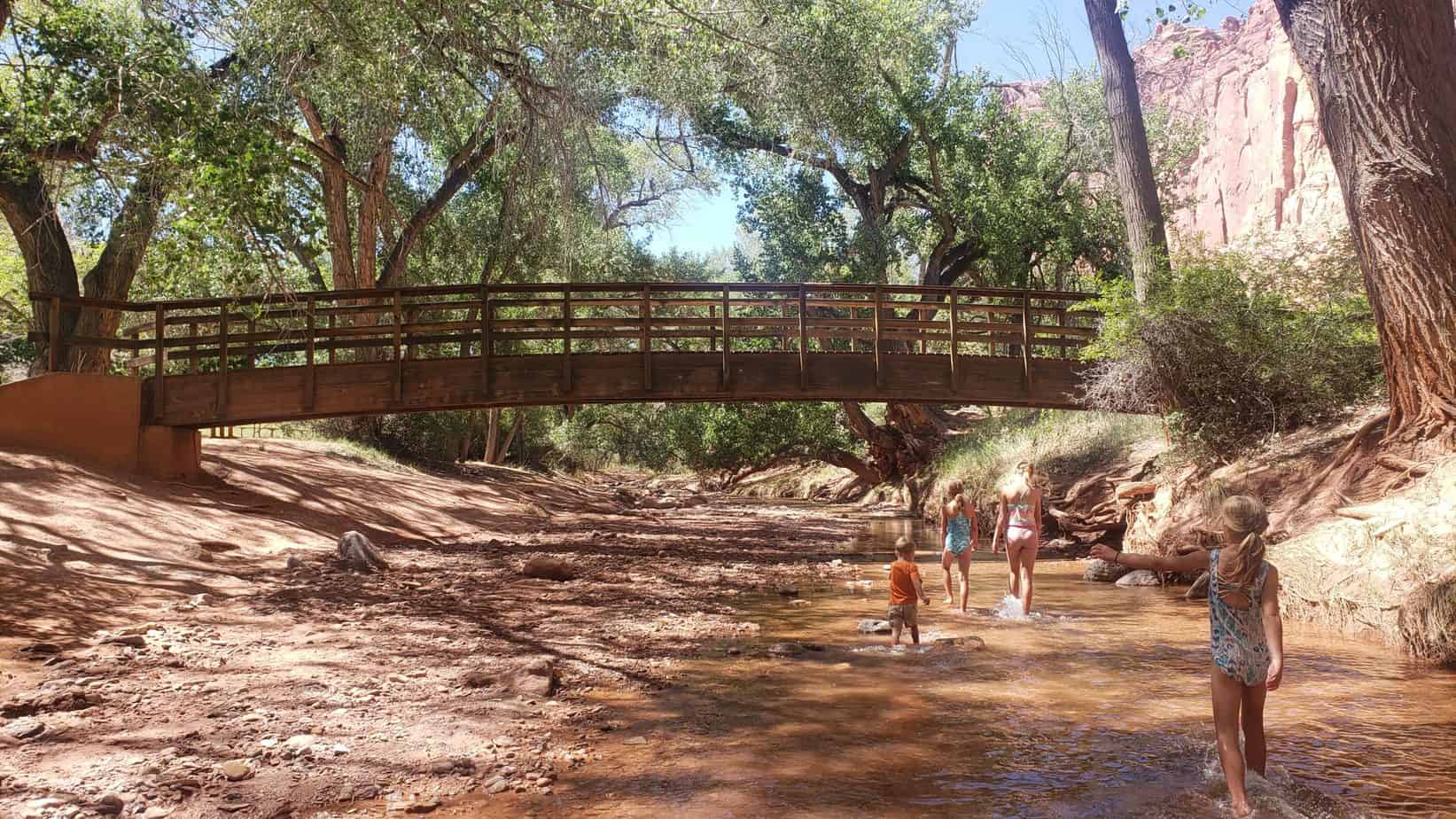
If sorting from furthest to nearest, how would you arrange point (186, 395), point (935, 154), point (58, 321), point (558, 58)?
point (935, 154) → point (186, 395) → point (58, 321) → point (558, 58)

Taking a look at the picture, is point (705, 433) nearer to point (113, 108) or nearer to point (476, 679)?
point (113, 108)

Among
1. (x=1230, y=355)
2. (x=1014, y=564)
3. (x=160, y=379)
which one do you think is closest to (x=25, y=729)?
(x=1014, y=564)

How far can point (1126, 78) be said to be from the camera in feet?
49.4

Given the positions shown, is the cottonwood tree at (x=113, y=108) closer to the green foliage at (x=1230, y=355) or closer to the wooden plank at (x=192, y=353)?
the wooden plank at (x=192, y=353)

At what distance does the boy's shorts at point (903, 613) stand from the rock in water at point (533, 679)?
2.92 metres

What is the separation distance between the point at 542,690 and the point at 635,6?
7409mm

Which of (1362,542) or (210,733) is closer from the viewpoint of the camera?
(210,733)

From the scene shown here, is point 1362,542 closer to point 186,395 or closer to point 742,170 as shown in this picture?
point 186,395

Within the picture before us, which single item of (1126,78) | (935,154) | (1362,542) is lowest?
(1362,542)

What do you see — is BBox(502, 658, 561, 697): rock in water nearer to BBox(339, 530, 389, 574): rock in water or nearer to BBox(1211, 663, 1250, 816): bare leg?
BBox(1211, 663, 1250, 816): bare leg

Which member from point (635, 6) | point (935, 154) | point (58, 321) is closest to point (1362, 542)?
point (635, 6)

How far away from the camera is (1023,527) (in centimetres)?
923

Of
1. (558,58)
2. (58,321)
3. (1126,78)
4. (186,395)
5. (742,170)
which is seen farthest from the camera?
(742,170)

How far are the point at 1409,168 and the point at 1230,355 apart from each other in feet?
12.6
